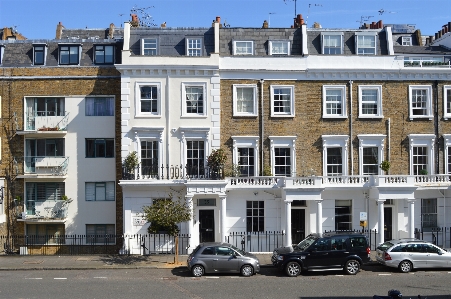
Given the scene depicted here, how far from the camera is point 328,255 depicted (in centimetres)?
2322

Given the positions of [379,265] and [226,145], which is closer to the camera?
[379,265]

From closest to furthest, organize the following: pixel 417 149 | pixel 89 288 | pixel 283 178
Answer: pixel 89 288
pixel 283 178
pixel 417 149

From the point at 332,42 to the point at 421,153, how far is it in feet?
25.7

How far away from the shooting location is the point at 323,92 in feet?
97.8

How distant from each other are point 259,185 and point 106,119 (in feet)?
29.6

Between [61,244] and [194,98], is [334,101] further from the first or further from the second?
[61,244]

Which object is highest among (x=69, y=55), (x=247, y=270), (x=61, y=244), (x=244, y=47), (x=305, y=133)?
(x=244, y=47)

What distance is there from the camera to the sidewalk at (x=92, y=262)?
82.4 feet

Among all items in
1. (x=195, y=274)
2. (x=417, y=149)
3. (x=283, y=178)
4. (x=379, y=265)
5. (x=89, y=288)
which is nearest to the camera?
(x=89, y=288)

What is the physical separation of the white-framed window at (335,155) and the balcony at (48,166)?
Result: 45.8 feet

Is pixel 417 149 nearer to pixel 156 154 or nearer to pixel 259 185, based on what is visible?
pixel 259 185

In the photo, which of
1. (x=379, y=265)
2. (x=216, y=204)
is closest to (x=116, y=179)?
(x=216, y=204)

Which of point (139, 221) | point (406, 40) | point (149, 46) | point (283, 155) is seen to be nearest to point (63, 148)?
point (139, 221)

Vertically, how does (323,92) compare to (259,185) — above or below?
above
